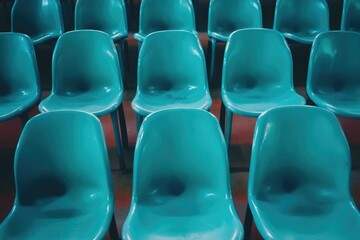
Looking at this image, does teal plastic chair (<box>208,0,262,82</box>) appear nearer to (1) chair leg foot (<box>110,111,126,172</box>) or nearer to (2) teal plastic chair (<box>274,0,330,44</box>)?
(2) teal plastic chair (<box>274,0,330,44</box>)

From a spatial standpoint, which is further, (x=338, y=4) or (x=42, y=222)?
(x=338, y=4)

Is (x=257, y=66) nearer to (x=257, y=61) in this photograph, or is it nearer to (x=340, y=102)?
(x=257, y=61)

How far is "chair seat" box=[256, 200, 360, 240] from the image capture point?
55.9 inches

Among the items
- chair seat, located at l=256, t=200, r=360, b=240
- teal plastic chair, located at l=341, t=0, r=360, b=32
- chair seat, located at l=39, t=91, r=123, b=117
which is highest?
teal plastic chair, located at l=341, t=0, r=360, b=32

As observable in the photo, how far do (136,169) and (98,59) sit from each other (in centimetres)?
116

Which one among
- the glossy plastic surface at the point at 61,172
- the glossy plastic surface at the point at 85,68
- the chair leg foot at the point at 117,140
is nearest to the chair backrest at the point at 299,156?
the glossy plastic surface at the point at 61,172

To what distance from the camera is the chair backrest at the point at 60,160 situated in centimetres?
160

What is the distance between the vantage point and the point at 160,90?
2492 mm

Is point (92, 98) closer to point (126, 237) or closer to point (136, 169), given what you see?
point (136, 169)

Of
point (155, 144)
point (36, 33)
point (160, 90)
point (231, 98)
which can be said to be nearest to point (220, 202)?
point (155, 144)

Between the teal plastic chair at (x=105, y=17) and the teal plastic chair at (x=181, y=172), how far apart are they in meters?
1.83

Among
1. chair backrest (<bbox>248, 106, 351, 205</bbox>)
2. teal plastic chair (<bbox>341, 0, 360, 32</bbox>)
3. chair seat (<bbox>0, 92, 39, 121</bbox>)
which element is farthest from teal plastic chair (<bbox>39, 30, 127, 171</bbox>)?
teal plastic chair (<bbox>341, 0, 360, 32</bbox>)

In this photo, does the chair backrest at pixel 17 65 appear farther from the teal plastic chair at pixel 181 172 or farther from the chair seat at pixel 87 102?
the teal plastic chair at pixel 181 172

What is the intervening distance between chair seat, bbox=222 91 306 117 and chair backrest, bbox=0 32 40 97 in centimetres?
129
